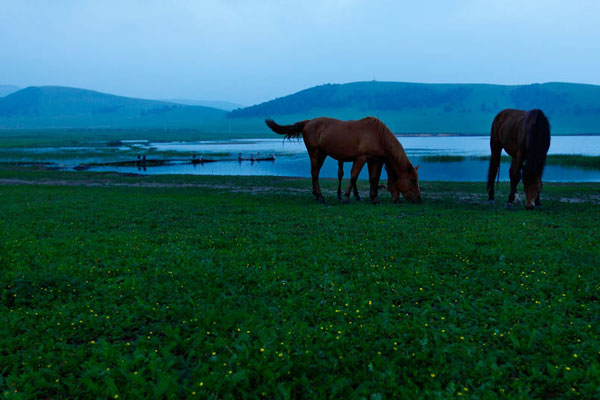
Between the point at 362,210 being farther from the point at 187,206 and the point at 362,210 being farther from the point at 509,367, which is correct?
the point at 509,367

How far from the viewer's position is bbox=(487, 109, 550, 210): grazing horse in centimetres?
1431

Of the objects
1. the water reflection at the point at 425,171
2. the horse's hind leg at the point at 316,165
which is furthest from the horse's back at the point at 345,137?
the water reflection at the point at 425,171

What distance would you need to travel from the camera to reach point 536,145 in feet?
46.7

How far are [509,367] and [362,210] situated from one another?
36.2 feet

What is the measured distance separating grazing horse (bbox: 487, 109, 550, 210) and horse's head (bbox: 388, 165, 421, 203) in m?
3.83

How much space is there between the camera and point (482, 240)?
1055 cm

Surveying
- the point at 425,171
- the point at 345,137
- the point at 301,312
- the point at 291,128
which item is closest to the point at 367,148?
the point at 345,137

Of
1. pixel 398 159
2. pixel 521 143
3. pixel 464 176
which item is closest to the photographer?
pixel 521 143

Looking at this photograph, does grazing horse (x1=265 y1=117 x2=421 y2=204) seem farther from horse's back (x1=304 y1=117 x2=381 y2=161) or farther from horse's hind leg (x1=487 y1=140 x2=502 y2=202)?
horse's hind leg (x1=487 y1=140 x2=502 y2=202)

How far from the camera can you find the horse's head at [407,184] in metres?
17.6

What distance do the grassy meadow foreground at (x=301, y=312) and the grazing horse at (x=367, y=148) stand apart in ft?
18.1

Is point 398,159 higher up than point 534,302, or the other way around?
point 398,159

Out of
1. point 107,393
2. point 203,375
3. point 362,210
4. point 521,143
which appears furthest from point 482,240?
point 107,393

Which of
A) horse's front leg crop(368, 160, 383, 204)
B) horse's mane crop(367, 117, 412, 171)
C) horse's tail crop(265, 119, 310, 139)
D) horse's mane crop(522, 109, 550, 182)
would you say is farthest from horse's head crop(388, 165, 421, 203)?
horse's tail crop(265, 119, 310, 139)
